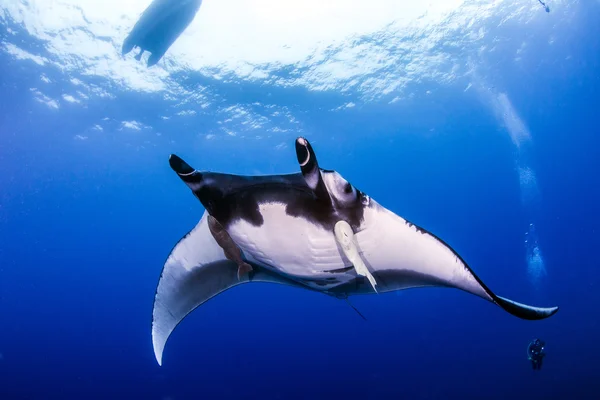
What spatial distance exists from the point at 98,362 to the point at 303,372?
18.9 meters

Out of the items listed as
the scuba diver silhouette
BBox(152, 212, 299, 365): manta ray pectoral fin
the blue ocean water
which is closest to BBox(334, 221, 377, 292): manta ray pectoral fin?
BBox(152, 212, 299, 365): manta ray pectoral fin

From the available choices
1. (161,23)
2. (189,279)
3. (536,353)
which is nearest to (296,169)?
(161,23)

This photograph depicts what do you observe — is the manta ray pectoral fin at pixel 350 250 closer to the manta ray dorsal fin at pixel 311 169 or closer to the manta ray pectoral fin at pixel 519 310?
the manta ray dorsal fin at pixel 311 169

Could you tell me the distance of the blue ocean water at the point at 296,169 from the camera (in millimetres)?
14008

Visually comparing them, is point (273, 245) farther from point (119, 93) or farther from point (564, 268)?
point (564, 268)

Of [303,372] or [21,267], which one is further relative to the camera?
[21,267]

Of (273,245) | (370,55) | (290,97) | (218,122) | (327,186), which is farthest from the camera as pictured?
(218,122)

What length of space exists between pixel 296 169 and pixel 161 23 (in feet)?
68.0

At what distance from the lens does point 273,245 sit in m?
2.20

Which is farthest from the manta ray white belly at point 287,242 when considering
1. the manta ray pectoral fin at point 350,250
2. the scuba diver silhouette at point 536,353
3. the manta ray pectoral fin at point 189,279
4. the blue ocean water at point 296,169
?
the blue ocean water at point 296,169

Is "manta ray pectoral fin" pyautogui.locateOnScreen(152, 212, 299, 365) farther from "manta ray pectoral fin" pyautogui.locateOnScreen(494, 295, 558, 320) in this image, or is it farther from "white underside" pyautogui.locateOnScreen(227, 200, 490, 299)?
"manta ray pectoral fin" pyautogui.locateOnScreen(494, 295, 558, 320)

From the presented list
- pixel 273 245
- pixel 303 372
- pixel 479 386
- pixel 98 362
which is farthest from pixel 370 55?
pixel 98 362

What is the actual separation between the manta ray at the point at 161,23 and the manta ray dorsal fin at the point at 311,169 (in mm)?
9049

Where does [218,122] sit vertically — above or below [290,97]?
below
